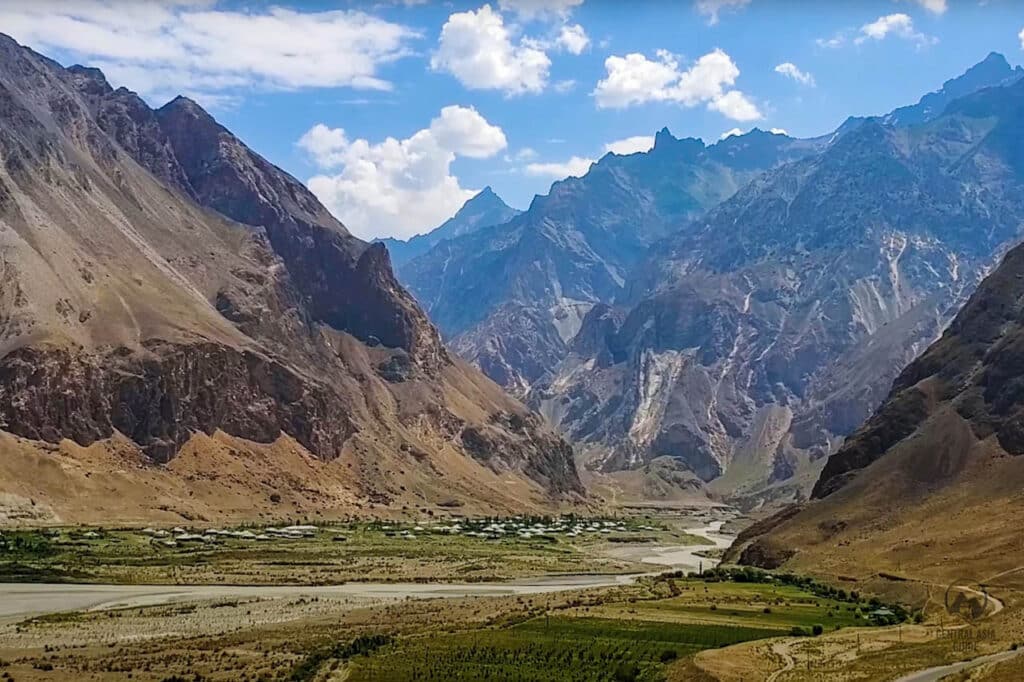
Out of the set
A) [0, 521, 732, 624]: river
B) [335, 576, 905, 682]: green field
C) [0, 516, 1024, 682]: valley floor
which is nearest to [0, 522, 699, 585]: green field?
[0, 516, 1024, 682]: valley floor

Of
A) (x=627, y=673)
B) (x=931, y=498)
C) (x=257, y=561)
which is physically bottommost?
(x=257, y=561)

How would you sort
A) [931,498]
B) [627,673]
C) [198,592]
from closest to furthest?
1. [627,673]
2. [198,592]
3. [931,498]

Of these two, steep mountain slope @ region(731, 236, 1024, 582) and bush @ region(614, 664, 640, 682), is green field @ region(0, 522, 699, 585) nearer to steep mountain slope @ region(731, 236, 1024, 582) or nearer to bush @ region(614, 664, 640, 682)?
steep mountain slope @ region(731, 236, 1024, 582)

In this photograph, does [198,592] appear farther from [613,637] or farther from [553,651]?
[553,651]

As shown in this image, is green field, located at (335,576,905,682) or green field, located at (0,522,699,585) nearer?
green field, located at (335,576,905,682)

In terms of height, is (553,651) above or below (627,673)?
below

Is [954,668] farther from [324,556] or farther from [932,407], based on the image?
[932,407]

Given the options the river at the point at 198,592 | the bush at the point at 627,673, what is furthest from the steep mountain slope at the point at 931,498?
the bush at the point at 627,673

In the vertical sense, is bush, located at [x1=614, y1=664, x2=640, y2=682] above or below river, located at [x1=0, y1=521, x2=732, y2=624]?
above

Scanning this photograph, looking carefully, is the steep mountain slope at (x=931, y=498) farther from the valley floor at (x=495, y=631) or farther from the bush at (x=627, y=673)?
the bush at (x=627, y=673)

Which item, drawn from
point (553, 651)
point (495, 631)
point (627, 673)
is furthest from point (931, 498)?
point (627, 673)
